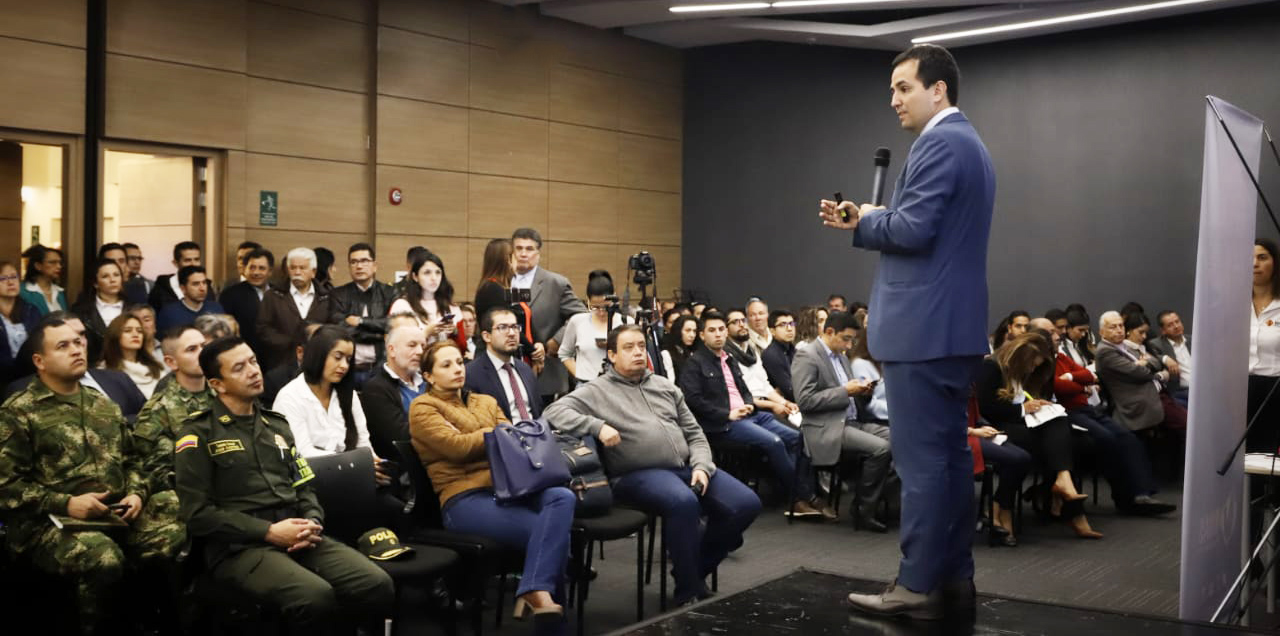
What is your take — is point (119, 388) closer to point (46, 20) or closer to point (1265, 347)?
point (46, 20)

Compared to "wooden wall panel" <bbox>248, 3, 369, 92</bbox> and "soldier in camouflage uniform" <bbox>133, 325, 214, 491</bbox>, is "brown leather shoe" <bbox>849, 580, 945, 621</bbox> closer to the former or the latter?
"soldier in camouflage uniform" <bbox>133, 325, 214, 491</bbox>

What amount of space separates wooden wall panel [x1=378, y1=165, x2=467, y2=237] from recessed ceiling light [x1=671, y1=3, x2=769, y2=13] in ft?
7.27

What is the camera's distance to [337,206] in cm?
870

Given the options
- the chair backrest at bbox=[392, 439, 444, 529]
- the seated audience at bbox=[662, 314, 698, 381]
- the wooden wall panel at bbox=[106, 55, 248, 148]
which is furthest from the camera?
the wooden wall panel at bbox=[106, 55, 248, 148]

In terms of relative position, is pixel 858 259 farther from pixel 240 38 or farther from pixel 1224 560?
pixel 1224 560

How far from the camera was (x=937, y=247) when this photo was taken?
2.66 meters

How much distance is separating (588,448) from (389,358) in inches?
35.3

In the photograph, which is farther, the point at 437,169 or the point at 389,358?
the point at 437,169

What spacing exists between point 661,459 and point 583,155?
6.45 metres

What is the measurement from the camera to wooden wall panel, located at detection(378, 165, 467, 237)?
29.5 feet

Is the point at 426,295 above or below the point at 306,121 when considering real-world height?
below

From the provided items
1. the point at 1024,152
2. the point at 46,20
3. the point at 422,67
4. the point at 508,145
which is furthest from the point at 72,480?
the point at 1024,152

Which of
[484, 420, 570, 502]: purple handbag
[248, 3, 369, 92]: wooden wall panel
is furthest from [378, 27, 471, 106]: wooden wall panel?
[484, 420, 570, 502]: purple handbag

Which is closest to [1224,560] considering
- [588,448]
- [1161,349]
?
[588,448]
